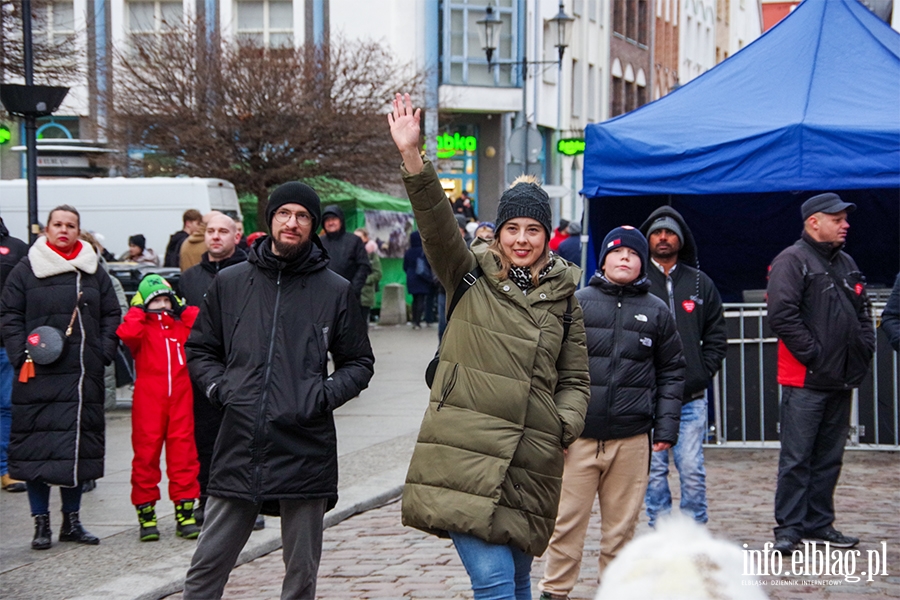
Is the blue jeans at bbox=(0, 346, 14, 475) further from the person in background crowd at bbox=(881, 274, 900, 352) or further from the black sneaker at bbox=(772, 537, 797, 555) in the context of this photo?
the person in background crowd at bbox=(881, 274, 900, 352)

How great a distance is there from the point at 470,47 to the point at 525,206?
115 feet

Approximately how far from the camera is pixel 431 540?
7.61 m

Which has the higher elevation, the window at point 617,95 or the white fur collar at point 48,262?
the window at point 617,95

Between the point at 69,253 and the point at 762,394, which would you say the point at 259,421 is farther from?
the point at 762,394

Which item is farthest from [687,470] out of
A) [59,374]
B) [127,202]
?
[127,202]

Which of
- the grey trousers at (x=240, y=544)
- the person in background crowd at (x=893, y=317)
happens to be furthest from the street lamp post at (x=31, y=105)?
the person in background crowd at (x=893, y=317)

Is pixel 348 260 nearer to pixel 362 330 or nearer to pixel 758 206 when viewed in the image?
pixel 758 206

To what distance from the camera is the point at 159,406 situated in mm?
7266

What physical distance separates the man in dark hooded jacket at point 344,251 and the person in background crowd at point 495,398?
1024 cm

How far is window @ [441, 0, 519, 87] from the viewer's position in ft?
125

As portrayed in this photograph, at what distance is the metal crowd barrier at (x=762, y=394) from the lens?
1076cm

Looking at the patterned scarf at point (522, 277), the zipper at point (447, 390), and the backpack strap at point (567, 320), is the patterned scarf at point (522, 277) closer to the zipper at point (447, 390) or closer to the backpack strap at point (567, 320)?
the backpack strap at point (567, 320)

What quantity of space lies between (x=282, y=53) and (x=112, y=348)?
2152 centimetres

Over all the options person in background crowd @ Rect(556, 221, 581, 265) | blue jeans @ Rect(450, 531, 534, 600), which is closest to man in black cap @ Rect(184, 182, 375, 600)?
blue jeans @ Rect(450, 531, 534, 600)
